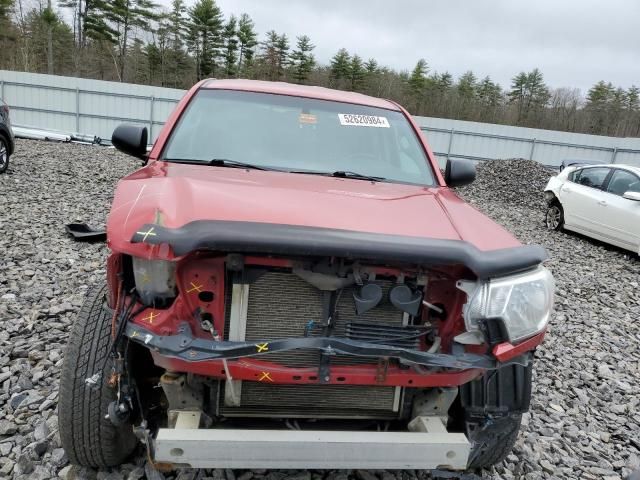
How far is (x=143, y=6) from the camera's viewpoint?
41.9 metres

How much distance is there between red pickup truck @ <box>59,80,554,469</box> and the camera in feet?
5.65

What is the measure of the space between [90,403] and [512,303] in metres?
1.73

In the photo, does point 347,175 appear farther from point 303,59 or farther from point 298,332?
point 303,59

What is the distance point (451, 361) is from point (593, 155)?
23.3 m

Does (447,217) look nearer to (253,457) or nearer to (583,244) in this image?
(253,457)

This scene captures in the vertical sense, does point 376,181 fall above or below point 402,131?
below

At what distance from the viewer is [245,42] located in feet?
143

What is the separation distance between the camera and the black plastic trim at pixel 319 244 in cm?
164

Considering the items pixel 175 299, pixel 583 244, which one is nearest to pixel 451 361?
pixel 175 299

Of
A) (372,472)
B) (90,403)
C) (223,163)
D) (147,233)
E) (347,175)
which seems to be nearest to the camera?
(147,233)

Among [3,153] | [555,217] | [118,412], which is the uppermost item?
[3,153]

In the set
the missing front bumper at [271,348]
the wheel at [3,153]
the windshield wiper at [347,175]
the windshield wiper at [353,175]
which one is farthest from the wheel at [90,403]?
the wheel at [3,153]

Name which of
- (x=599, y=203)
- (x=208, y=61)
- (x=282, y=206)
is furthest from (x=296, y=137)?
(x=208, y=61)

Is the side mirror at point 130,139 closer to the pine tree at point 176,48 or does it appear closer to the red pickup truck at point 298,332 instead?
the red pickup truck at point 298,332
